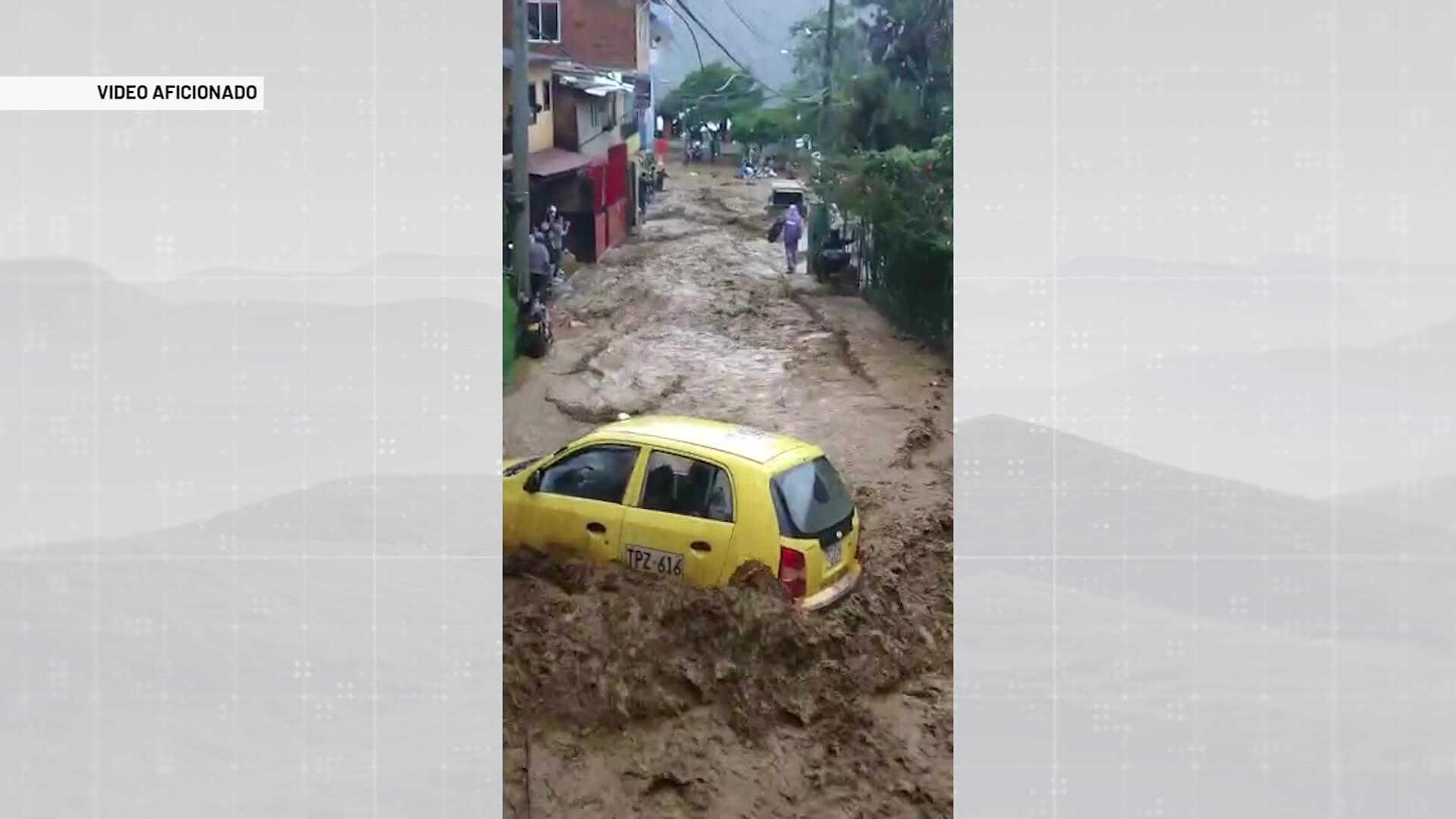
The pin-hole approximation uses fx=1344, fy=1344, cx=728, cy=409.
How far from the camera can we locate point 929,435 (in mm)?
5484

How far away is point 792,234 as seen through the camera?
222 inches

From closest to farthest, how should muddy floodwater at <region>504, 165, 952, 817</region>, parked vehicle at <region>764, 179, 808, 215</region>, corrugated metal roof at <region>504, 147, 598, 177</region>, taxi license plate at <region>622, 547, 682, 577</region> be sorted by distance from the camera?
muddy floodwater at <region>504, 165, 952, 817</region>
taxi license plate at <region>622, 547, 682, 577</region>
corrugated metal roof at <region>504, 147, 598, 177</region>
parked vehicle at <region>764, 179, 808, 215</region>

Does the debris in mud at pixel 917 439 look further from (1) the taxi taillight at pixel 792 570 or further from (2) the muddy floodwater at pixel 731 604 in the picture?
(1) the taxi taillight at pixel 792 570

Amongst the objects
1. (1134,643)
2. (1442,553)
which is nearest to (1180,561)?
(1134,643)

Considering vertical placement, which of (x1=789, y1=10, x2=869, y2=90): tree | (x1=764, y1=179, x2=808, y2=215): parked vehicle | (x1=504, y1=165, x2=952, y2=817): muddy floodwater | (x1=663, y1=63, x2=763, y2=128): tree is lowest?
(x1=504, y1=165, x2=952, y2=817): muddy floodwater

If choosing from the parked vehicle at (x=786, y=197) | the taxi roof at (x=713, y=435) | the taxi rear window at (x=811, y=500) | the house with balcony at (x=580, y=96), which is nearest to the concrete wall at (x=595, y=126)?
the house with balcony at (x=580, y=96)

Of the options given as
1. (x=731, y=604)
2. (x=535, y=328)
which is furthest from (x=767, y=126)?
(x=731, y=604)

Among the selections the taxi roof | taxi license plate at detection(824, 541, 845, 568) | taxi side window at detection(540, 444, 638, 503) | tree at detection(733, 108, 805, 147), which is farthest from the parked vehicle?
taxi license plate at detection(824, 541, 845, 568)

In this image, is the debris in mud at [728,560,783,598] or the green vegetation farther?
the green vegetation

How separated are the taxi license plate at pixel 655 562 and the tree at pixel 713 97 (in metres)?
1.74

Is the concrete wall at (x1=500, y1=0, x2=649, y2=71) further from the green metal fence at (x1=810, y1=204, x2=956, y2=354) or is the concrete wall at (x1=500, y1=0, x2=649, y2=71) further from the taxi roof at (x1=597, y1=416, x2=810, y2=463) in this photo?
the taxi roof at (x1=597, y1=416, x2=810, y2=463)

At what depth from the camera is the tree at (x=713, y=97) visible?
542 centimetres

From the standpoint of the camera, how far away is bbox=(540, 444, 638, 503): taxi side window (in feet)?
17.6

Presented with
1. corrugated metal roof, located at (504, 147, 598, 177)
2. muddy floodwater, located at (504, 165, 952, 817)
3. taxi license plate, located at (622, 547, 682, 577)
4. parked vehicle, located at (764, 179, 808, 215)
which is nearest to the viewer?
muddy floodwater, located at (504, 165, 952, 817)
